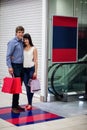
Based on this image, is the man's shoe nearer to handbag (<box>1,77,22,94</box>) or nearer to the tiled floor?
handbag (<box>1,77,22,94</box>)

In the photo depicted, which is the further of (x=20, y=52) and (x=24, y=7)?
(x=24, y=7)

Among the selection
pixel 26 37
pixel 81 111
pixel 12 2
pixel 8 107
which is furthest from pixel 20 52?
pixel 12 2

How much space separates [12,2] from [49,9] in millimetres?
1767

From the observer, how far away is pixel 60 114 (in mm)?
6285

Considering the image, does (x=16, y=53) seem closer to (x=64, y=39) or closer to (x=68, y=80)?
(x=64, y=39)

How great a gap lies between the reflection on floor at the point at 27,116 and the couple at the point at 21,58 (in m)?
0.19

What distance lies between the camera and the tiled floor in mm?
5348

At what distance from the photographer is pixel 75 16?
7961 millimetres

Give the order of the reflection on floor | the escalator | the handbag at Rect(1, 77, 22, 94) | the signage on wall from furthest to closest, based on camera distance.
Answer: the escalator
the signage on wall
the handbag at Rect(1, 77, 22, 94)
the reflection on floor

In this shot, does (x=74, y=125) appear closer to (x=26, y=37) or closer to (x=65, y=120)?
(x=65, y=120)

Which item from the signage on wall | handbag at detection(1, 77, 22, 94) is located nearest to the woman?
handbag at detection(1, 77, 22, 94)

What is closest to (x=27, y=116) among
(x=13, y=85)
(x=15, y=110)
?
(x=15, y=110)

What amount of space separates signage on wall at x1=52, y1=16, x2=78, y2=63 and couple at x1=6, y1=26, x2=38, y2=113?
37.5 inches

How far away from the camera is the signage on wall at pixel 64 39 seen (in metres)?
7.33
